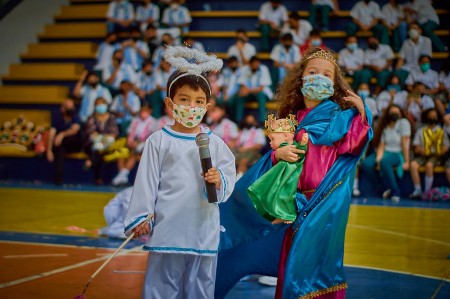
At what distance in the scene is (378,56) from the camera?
12.9 metres

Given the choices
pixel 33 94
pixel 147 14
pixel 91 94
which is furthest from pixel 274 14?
pixel 33 94

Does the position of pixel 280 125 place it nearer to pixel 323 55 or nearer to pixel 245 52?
pixel 323 55

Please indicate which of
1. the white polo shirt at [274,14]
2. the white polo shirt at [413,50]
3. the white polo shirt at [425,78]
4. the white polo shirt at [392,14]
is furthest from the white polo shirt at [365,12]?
the white polo shirt at [425,78]

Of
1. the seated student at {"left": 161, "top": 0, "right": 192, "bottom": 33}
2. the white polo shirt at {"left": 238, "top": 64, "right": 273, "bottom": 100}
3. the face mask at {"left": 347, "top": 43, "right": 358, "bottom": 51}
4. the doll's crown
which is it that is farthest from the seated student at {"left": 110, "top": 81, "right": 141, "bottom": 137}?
the doll's crown

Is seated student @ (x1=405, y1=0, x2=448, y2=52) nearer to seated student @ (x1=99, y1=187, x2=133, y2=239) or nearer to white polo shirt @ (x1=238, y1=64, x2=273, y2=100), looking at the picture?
white polo shirt @ (x1=238, y1=64, x2=273, y2=100)

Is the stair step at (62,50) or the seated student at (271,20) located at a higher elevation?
the seated student at (271,20)

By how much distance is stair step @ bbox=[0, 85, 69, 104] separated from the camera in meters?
14.7

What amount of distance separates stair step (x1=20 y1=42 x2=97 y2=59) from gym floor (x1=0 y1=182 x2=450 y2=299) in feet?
19.9

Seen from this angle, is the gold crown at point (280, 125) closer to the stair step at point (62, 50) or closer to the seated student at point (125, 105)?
the seated student at point (125, 105)

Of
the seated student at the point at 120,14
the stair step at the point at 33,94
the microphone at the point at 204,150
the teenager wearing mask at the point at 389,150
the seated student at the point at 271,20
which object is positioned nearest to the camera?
the microphone at the point at 204,150

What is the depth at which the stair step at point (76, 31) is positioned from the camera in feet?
52.5

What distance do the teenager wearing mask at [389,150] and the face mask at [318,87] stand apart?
7688 mm

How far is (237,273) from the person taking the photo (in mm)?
4203

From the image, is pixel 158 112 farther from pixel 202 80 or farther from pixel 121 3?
pixel 202 80
